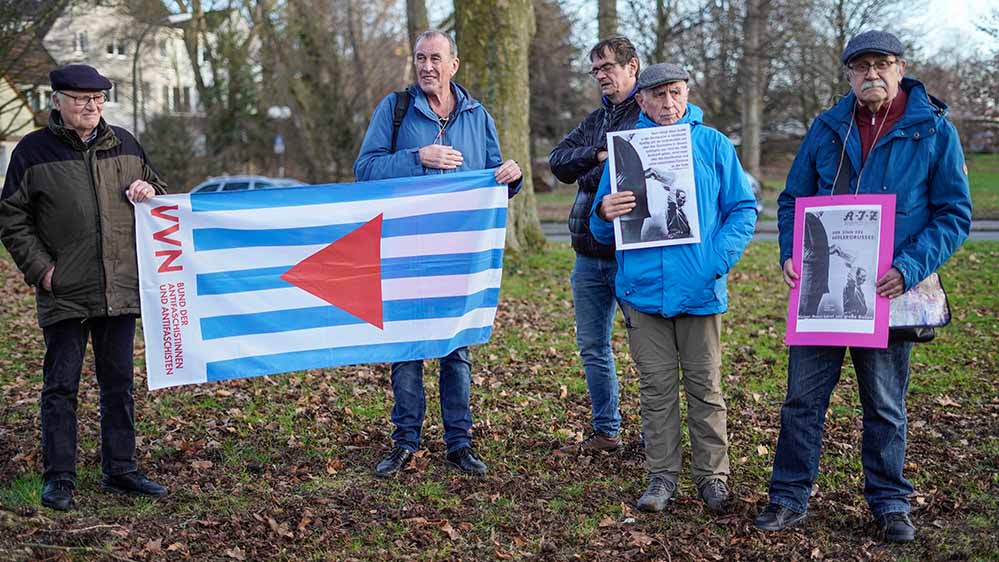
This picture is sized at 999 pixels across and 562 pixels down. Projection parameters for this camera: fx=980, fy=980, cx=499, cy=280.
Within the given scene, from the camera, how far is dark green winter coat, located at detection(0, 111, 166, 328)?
5.23 meters

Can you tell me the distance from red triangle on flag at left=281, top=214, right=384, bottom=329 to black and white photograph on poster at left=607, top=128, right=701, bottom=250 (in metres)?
1.59

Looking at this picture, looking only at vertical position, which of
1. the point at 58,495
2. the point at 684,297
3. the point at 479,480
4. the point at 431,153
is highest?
the point at 431,153

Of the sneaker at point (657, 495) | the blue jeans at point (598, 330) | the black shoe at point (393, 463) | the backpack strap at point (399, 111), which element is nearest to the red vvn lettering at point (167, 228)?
the backpack strap at point (399, 111)

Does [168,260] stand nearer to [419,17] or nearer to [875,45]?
[875,45]

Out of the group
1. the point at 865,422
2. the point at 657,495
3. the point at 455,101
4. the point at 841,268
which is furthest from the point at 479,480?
the point at 841,268

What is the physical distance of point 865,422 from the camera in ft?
16.4

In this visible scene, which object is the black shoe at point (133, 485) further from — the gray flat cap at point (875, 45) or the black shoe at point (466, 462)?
the gray flat cap at point (875, 45)

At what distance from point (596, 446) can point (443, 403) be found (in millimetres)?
1054

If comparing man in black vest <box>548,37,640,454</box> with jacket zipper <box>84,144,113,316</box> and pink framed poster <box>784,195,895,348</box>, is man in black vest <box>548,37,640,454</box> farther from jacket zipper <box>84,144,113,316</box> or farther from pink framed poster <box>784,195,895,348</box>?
jacket zipper <box>84,144,113,316</box>

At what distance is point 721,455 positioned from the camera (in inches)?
210

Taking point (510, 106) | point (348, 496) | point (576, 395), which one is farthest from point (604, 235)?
point (510, 106)

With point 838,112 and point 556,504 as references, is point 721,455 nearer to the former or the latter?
point 556,504

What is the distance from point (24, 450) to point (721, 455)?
4.45 m

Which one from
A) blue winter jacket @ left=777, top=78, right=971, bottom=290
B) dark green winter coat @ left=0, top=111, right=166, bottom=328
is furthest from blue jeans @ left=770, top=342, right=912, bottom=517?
dark green winter coat @ left=0, top=111, right=166, bottom=328
